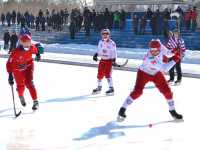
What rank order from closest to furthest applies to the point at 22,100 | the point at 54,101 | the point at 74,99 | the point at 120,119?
1. the point at 120,119
2. the point at 22,100
3. the point at 54,101
4. the point at 74,99

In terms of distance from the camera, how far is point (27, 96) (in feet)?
35.0

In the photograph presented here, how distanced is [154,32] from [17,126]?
57.4 feet

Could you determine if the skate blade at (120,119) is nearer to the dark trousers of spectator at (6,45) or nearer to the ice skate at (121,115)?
the ice skate at (121,115)

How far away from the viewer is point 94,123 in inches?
311

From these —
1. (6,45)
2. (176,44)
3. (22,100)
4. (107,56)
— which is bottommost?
(6,45)

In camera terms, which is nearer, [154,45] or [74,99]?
[154,45]

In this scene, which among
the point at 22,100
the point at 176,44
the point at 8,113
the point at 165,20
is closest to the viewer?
the point at 8,113

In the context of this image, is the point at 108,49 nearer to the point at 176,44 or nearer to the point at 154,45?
the point at 176,44

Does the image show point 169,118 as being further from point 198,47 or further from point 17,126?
point 198,47

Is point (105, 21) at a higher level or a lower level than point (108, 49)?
higher

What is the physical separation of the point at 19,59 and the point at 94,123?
185cm

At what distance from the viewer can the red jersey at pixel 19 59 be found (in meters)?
8.72

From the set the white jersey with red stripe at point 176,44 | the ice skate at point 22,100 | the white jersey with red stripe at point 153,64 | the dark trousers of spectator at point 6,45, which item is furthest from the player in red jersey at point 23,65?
the dark trousers of spectator at point 6,45

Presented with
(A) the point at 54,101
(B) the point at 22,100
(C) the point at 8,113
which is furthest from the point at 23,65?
Result: (A) the point at 54,101
